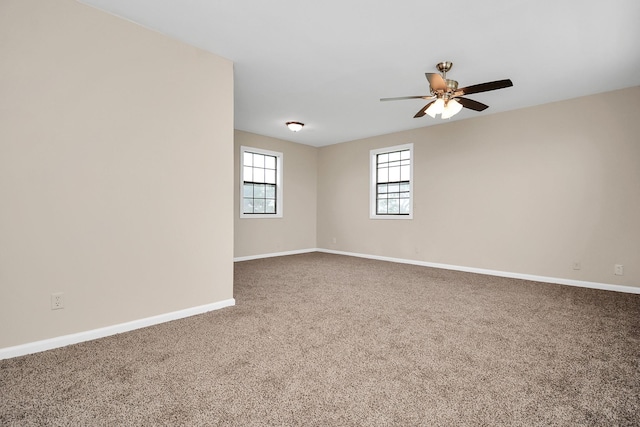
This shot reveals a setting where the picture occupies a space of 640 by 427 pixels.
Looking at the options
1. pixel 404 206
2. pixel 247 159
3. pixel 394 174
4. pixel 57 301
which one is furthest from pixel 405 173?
pixel 57 301

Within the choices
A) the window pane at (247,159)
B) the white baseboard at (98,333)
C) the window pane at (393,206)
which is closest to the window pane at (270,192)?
the window pane at (247,159)

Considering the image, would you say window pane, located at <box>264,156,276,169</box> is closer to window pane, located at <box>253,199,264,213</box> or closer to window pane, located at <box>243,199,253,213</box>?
window pane, located at <box>253,199,264,213</box>

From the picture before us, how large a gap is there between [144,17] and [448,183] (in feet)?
15.4

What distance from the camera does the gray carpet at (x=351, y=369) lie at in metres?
1.47

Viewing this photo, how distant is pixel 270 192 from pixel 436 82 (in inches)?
Result: 171

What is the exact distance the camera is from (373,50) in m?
2.91

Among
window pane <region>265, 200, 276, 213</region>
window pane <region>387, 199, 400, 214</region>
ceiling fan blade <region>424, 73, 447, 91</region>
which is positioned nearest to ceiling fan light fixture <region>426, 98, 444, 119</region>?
ceiling fan blade <region>424, 73, 447, 91</region>

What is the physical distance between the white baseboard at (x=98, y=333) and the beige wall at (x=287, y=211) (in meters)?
3.02

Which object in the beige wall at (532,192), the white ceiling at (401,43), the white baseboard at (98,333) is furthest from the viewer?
the beige wall at (532,192)

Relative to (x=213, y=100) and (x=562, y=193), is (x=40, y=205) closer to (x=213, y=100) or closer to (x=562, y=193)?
(x=213, y=100)

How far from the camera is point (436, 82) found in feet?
9.28

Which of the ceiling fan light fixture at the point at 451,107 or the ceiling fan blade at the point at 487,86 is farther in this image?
the ceiling fan light fixture at the point at 451,107

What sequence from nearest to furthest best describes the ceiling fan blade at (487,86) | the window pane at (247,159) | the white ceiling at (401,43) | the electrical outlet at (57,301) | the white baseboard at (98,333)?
the white baseboard at (98,333) < the electrical outlet at (57,301) < the white ceiling at (401,43) < the ceiling fan blade at (487,86) < the window pane at (247,159)

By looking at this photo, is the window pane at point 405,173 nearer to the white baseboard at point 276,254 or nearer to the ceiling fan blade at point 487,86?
the white baseboard at point 276,254
